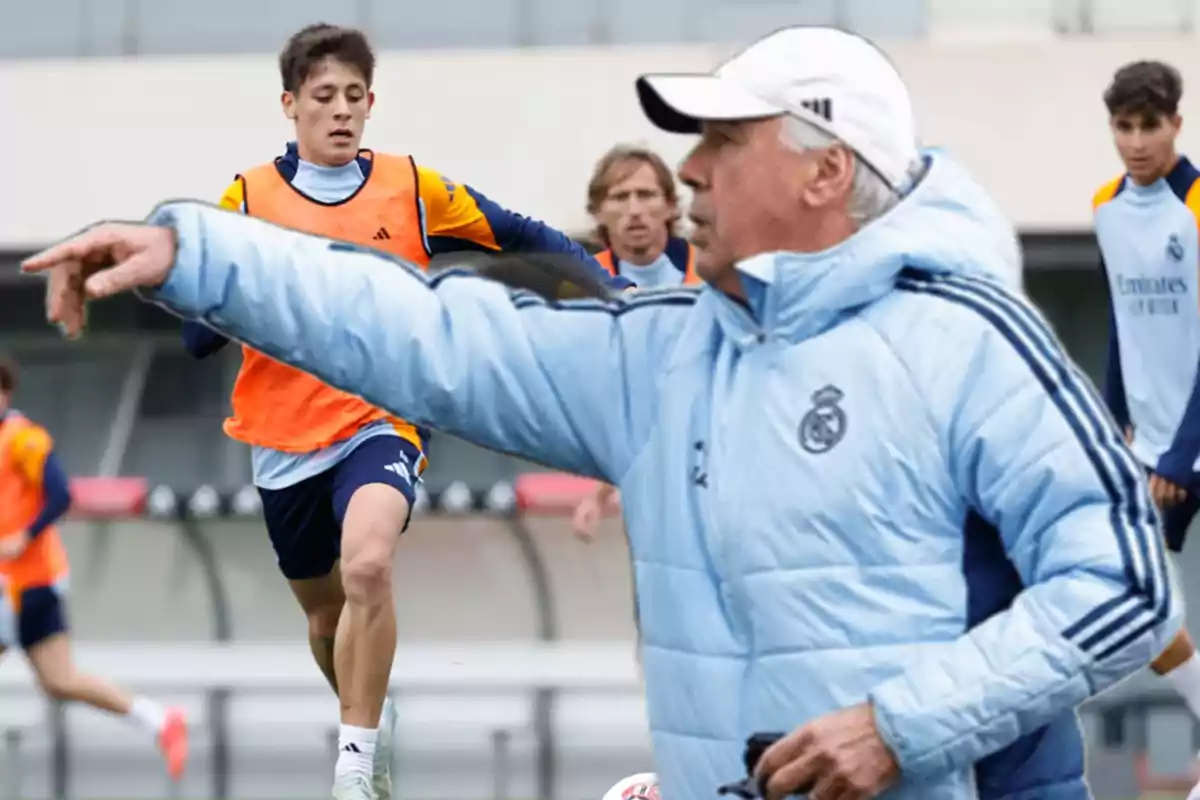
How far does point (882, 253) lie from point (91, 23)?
13557 millimetres

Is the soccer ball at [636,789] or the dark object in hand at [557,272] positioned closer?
the dark object in hand at [557,272]

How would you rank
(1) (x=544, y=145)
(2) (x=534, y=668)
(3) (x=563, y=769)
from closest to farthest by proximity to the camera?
(3) (x=563, y=769) → (2) (x=534, y=668) → (1) (x=544, y=145)

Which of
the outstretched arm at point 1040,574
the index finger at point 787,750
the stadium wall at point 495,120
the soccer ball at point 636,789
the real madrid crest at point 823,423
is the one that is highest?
the stadium wall at point 495,120

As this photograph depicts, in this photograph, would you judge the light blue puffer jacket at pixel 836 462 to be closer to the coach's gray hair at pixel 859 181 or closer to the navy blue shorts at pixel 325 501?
the coach's gray hair at pixel 859 181

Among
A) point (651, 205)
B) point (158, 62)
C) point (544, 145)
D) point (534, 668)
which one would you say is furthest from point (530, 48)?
point (651, 205)

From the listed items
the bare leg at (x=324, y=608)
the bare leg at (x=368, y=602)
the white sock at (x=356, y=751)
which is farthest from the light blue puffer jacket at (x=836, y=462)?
the bare leg at (x=324, y=608)

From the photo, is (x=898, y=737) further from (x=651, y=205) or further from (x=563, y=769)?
(x=563, y=769)

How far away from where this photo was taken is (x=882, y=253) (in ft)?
9.56

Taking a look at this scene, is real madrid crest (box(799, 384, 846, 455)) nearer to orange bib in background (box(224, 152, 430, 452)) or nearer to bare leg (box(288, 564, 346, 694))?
orange bib in background (box(224, 152, 430, 452))

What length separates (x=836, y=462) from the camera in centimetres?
288

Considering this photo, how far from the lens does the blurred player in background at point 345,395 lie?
5953 millimetres

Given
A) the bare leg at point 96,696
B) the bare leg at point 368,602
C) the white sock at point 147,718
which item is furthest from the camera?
the white sock at point 147,718

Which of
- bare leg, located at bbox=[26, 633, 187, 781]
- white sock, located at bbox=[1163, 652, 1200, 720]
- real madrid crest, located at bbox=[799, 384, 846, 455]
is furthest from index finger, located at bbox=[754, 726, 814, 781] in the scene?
bare leg, located at bbox=[26, 633, 187, 781]

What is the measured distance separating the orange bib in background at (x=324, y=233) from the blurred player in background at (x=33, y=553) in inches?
151
